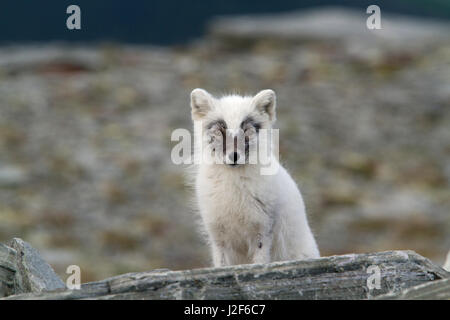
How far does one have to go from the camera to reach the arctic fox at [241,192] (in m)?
7.73

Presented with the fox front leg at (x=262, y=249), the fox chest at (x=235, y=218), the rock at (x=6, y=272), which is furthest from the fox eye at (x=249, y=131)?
the rock at (x=6, y=272)

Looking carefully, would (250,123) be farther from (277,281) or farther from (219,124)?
(277,281)

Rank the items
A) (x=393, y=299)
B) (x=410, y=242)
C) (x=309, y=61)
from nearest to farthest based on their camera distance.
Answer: (x=393, y=299), (x=410, y=242), (x=309, y=61)

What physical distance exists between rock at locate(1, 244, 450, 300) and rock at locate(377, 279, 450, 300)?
0.41m

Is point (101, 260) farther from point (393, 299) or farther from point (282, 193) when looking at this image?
point (393, 299)

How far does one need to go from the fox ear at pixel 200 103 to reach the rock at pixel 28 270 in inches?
82.5

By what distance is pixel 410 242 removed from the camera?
65.9 ft

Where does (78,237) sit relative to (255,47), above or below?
below

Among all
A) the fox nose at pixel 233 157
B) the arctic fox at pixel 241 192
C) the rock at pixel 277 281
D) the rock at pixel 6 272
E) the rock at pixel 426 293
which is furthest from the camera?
the arctic fox at pixel 241 192

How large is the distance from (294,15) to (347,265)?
33.8m

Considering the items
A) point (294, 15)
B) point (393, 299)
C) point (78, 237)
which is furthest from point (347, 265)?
point (294, 15)

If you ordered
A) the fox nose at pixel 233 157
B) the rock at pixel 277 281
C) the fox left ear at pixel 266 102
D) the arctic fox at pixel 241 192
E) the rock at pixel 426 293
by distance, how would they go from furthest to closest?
the fox left ear at pixel 266 102
the arctic fox at pixel 241 192
the fox nose at pixel 233 157
the rock at pixel 277 281
the rock at pixel 426 293

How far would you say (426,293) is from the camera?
20.4 ft

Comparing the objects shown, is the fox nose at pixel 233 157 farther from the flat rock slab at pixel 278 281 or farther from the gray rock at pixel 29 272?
the gray rock at pixel 29 272
